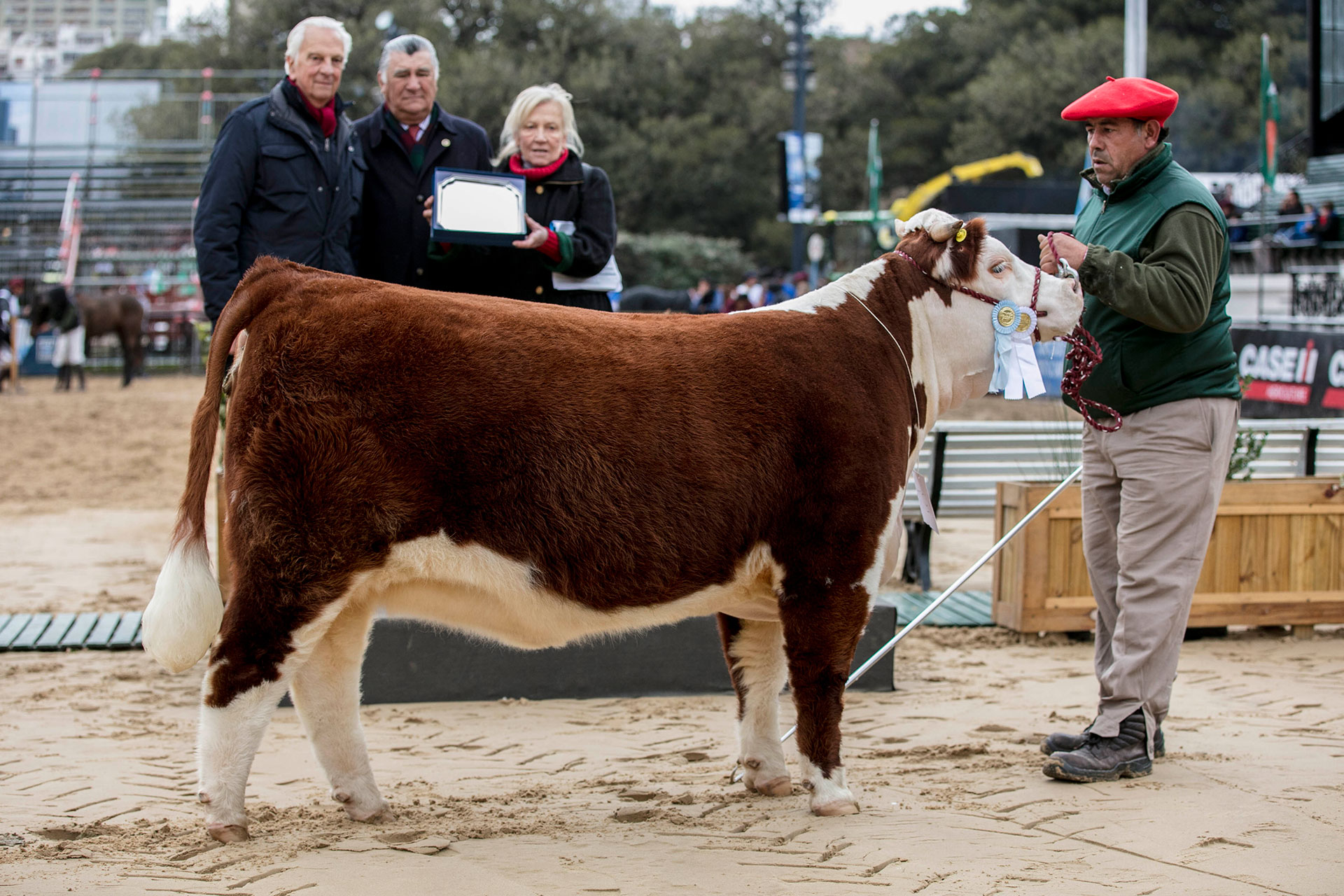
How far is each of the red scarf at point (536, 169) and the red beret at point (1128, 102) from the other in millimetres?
2095

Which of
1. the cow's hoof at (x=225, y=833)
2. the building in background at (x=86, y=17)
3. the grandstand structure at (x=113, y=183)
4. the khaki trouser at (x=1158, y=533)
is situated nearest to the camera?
the cow's hoof at (x=225, y=833)

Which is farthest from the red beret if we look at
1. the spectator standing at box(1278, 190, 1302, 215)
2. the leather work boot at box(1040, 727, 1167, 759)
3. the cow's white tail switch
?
the spectator standing at box(1278, 190, 1302, 215)

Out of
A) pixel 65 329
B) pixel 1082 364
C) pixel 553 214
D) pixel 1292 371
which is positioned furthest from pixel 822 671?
pixel 65 329

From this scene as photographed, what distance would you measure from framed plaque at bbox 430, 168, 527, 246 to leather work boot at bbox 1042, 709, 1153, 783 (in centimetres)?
280

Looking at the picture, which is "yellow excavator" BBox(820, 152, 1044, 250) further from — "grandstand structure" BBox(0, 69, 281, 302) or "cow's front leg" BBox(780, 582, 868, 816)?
"cow's front leg" BBox(780, 582, 868, 816)

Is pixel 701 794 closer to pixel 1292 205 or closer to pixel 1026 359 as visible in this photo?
pixel 1026 359

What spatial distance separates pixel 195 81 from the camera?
1555 inches

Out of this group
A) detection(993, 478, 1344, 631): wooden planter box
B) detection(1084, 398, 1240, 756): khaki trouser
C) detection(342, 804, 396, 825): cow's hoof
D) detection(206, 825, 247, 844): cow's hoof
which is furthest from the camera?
detection(993, 478, 1344, 631): wooden planter box

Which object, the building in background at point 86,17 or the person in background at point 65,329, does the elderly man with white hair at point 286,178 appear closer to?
the person in background at point 65,329

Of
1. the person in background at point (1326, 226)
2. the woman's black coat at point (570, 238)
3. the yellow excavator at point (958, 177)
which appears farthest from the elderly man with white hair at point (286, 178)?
the yellow excavator at point (958, 177)

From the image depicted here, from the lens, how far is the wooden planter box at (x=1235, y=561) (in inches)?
249

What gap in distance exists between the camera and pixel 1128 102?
4.09 m

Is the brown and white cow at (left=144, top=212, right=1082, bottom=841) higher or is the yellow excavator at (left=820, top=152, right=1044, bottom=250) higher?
the yellow excavator at (left=820, top=152, right=1044, bottom=250)

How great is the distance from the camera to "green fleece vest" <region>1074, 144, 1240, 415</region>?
4.19 metres
